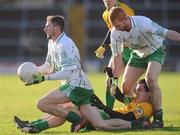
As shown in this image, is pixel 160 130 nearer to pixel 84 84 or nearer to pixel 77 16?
pixel 84 84

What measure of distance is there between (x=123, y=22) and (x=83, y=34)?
22.8 m

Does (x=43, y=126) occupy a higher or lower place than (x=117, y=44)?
lower

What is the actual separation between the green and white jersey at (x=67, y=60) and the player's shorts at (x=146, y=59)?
1.23 meters

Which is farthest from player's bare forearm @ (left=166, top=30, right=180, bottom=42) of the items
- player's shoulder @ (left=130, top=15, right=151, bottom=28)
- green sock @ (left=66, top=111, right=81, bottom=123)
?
green sock @ (left=66, top=111, right=81, bottom=123)

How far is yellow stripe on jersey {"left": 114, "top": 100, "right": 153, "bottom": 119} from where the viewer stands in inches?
473

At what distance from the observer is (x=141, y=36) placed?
1222 centimetres

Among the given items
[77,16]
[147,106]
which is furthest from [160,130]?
[77,16]

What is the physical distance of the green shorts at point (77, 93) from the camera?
460 inches

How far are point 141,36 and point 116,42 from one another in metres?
0.49

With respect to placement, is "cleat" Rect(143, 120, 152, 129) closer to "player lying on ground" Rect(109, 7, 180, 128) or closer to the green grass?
"player lying on ground" Rect(109, 7, 180, 128)

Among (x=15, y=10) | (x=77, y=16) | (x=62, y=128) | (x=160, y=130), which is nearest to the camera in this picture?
(x=160, y=130)

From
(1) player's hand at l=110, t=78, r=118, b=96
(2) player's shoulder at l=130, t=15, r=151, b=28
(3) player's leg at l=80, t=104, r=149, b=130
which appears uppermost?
(2) player's shoulder at l=130, t=15, r=151, b=28

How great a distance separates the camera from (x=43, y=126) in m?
11.7

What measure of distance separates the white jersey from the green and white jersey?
93 cm
